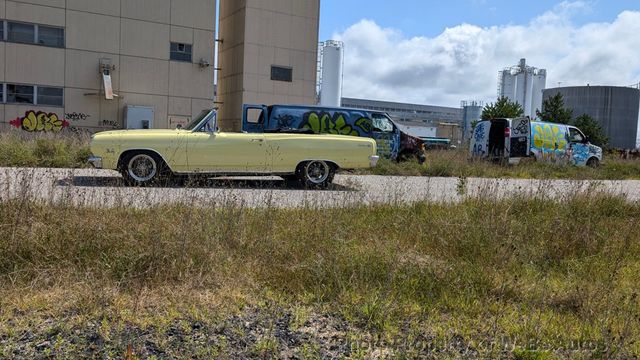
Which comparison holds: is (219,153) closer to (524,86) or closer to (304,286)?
(304,286)

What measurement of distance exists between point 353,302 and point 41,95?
103 ft

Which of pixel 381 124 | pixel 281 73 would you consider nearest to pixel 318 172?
pixel 381 124

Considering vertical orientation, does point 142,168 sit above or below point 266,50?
below

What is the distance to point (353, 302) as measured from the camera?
389 cm

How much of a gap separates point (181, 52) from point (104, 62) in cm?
477

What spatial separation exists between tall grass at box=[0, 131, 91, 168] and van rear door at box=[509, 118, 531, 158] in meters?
15.4

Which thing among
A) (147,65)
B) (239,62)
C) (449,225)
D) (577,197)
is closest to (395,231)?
(449,225)

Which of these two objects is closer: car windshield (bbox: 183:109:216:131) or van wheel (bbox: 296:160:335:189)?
car windshield (bbox: 183:109:216:131)

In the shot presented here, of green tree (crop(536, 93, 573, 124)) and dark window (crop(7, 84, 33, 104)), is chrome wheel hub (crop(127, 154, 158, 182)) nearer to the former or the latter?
dark window (crop(7, 84, 33, 104))

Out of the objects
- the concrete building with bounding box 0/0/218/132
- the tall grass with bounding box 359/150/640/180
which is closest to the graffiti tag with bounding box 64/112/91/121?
the concrete building with bounding box 0/0/218/132

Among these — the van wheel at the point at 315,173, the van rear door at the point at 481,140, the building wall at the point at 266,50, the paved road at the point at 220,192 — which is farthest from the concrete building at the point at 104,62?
the van wheel at the point at 315,173

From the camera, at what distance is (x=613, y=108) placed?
82.1m

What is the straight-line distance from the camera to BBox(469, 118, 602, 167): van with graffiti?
67.3 ft

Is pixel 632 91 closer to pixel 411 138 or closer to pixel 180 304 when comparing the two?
pixel 411 138
